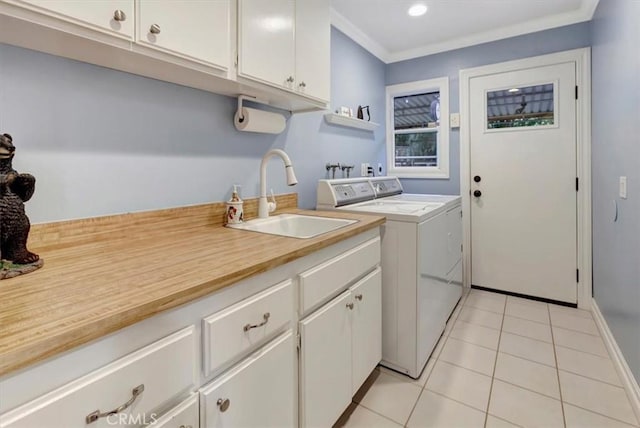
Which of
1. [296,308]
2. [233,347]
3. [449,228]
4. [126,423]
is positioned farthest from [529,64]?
[126,423]

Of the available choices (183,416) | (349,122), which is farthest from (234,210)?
(349,122)

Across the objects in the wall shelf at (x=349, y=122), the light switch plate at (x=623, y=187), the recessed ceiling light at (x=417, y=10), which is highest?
the recessed ceiling light at (x=417, y=10)

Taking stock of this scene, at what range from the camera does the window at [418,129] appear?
10.5 feet

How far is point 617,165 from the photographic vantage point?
1.88m

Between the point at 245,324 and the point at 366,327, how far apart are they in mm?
853

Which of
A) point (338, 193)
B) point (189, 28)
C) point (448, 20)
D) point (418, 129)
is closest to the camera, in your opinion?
point (189, 28)

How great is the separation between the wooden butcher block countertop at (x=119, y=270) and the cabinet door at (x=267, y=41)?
67 cm

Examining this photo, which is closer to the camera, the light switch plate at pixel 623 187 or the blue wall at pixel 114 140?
the blue wall at pixel 114 140

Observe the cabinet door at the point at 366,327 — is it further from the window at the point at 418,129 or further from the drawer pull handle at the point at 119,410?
the window at the point at 418,129

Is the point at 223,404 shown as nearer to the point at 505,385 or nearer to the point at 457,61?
the point at 505,385

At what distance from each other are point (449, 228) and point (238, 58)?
176 cm

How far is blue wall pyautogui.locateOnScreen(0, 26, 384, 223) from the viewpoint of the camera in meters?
1.03

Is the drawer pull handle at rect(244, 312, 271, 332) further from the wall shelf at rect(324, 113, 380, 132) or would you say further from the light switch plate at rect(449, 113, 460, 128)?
the light switch plate at rect(449, 113, 460, 128)

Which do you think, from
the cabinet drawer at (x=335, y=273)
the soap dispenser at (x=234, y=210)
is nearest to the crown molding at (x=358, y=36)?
the soap dispenser at (x=234, y=210)
